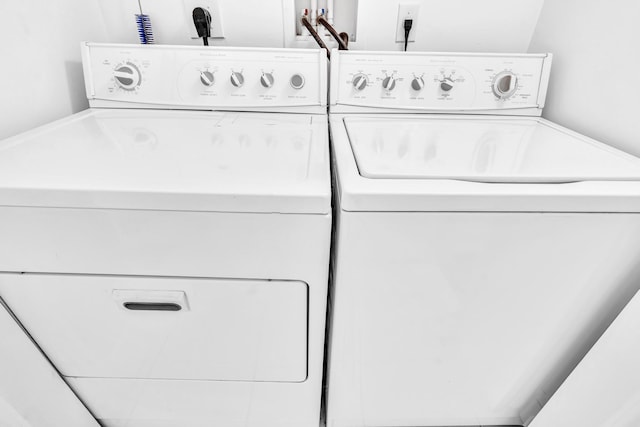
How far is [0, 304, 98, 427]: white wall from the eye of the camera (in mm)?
670

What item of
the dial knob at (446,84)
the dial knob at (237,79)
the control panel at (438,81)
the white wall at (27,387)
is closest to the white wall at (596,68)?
the control panel at (438,81)

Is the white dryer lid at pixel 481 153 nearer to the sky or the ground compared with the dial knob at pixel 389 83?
nearer to the ground

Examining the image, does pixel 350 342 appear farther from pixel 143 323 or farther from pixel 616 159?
pixel 616 159

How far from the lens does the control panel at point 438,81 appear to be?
1034mm

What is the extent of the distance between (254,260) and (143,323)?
32 cm

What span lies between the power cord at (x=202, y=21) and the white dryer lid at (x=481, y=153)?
2.06 feet

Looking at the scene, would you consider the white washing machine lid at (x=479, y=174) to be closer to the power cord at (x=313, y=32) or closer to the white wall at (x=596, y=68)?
the white wall at (x=596, y=68)

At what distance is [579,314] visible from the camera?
0.67 m

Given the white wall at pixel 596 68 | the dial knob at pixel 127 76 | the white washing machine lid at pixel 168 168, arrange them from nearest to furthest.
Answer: the white washing machine lid at pixel 168 168 < the white wall at pixel 596 68 < the dial knob at pixel 127 76

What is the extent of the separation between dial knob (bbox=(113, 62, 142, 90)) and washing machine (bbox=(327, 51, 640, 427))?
0.72m

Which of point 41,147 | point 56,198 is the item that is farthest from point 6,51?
point 56,198

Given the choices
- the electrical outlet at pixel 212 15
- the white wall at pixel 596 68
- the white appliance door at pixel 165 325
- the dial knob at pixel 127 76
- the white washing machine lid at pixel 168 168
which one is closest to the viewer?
the white washing machine lid at pixel 168 168

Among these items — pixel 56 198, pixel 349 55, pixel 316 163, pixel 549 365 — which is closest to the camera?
pixel 56 198

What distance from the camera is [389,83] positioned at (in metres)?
1.03
